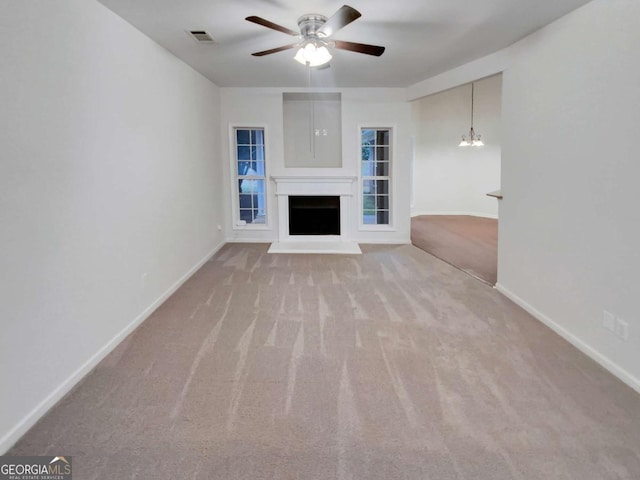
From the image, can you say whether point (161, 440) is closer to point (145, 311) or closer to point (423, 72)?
point (145, 311)

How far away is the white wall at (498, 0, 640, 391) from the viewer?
2512 mm

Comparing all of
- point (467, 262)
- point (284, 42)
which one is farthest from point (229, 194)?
point (467, 262)

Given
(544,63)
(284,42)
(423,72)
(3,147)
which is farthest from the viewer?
(423,72)

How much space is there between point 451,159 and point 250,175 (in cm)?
540

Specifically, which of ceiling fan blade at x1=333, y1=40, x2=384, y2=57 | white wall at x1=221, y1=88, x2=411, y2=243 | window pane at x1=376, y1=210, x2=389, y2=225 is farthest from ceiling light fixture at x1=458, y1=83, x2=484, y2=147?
ceiling fan blade at x1=333, y1=40, x2=384, y2=57

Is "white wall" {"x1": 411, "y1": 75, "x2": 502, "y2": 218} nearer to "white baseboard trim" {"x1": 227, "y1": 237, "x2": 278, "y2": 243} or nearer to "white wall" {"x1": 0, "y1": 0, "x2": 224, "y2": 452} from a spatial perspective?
"white baseboard trim" {"x1": 227, "y1": 237, "x2": 278, "y2": 243}

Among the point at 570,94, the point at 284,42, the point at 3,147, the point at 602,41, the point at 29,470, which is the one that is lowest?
the point at 29,470

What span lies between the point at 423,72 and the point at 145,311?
4414 mm

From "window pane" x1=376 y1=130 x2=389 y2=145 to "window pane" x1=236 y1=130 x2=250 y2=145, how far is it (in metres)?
2.18

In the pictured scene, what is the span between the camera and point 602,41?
2.72 meters

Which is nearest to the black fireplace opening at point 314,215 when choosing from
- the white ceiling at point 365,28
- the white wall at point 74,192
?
the white ceiling at point 365,28

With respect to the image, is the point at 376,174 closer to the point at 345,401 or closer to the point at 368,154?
the point at 368,154

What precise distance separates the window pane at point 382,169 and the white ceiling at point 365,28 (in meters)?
1.88

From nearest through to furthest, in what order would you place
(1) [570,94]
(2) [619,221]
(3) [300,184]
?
(2) [619,221]
(1) [570,94]
(3) [300,184]
